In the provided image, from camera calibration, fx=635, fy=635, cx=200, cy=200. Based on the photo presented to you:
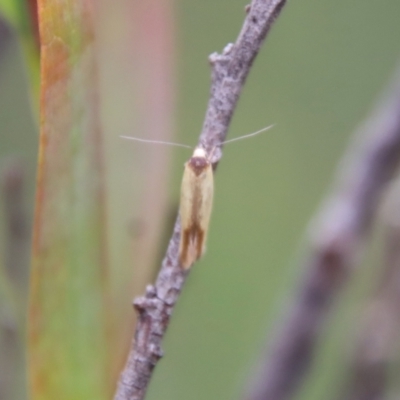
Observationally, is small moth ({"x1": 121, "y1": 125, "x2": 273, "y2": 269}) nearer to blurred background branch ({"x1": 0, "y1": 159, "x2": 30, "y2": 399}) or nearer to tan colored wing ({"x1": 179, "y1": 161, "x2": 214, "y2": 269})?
tan colored wing ({"x1": 179, "y1": 161, "x2": 214, "y2": 269})

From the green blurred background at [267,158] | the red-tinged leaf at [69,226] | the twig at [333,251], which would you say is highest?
the green blurred background at [267,158]

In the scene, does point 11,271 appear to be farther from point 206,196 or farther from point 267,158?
point 267,158

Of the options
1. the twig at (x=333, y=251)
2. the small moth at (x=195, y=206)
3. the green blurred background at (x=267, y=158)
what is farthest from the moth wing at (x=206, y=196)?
the green blurred background at (x=267, y=158)

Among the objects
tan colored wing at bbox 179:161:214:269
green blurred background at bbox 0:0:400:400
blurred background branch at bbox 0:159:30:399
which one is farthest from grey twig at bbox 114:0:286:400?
green blurred background at bbox 0:0:400:400

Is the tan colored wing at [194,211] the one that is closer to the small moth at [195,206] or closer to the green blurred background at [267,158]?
the small moth at [195,206]

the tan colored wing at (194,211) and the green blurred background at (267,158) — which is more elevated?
the green blurred background at (267,158)

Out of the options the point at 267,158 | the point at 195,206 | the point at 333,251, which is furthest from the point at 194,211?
the point at 267,158
